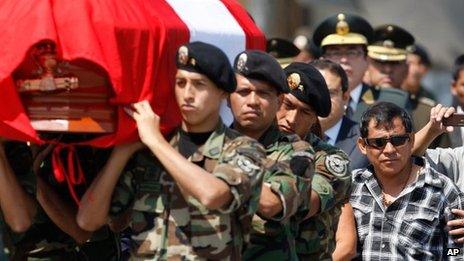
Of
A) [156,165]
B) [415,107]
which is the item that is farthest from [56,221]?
[415,107]

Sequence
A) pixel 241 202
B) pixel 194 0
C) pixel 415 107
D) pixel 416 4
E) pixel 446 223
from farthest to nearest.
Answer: pixel 416 4
pixel 415 107
pixel 446 223
pixel 194 0
pixel 241 202

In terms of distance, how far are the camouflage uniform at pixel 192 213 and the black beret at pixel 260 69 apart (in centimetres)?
36

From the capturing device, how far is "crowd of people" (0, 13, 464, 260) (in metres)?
7.74

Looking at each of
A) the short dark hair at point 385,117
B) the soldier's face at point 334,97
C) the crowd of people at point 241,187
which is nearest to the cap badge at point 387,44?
the soldier's face at point 334,97

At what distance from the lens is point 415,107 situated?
12992 mm

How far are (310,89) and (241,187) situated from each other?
1.32 meters

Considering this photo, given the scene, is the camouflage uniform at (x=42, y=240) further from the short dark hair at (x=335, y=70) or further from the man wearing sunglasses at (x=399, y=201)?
the short dark hair at (x=335, y=70)

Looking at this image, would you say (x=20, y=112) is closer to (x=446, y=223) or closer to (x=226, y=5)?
(x=226, y=5)

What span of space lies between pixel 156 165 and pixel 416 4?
877 centimetres

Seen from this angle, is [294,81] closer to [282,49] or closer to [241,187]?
[241,187]

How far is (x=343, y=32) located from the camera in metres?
12.6

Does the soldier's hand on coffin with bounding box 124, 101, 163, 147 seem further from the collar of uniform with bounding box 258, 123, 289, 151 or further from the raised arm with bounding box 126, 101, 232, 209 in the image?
the collar of uniform with bounding box 258, 123, 289, 151

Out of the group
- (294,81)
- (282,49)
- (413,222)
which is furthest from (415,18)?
(294,81)

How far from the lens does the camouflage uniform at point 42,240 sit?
8578 mm
